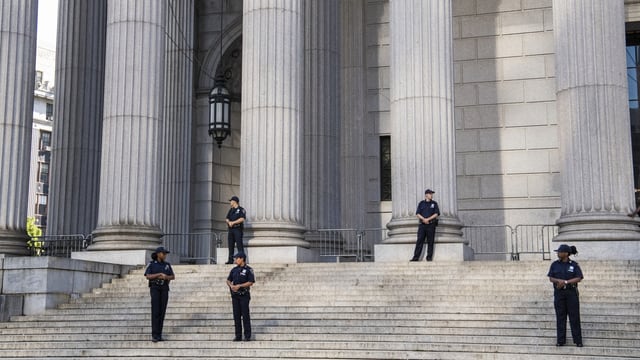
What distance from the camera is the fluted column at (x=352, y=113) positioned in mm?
31891

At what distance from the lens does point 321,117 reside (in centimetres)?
2958

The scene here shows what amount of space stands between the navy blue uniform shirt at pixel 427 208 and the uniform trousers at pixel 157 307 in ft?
24.2

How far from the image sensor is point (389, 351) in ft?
52.0

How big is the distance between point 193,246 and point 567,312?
19.7 m

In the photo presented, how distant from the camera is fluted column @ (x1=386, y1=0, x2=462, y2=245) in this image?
2283 centimetres

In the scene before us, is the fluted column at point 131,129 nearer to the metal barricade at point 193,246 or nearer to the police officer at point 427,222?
the metal barricade at point 193,246

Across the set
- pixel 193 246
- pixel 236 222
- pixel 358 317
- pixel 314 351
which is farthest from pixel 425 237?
pixel 193 246

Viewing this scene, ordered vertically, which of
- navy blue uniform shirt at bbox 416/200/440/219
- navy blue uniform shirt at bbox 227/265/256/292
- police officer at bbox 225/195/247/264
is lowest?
navy blue uniform shirt at bbox 227/265/256/292

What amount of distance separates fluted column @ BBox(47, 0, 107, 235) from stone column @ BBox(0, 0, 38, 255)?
4627mm

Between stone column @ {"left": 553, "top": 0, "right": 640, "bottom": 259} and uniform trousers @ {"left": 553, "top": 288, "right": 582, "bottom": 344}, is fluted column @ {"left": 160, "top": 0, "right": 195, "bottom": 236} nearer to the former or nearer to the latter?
stone column @ {"left": 553, "top": 0, "right": 640, "bottom": 259}

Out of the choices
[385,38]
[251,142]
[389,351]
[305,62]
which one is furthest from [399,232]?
[385,38]

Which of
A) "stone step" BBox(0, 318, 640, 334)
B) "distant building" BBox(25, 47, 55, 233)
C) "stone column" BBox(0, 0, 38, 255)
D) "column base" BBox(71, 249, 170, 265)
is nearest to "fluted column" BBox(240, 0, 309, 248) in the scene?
"column base" BBox(71, 249, 170, 265)

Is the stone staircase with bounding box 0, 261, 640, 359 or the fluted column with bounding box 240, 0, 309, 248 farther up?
the fluted column with bounding box 240, 0, 309, 248

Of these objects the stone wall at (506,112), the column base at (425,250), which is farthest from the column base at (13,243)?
the stone wall at (506,112)
